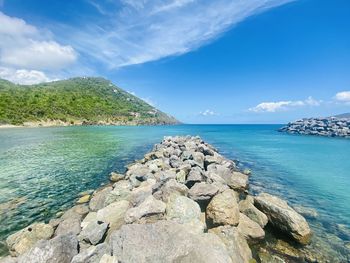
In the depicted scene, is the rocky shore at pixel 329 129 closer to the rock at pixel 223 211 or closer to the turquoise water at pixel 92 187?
the turquoise water at pixel 92 187

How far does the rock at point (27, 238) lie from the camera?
318 inches

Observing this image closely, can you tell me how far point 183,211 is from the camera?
341 inches

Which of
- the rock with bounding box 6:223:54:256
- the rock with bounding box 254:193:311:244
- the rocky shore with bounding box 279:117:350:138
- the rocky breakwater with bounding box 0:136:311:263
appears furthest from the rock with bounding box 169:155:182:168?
the rocky shore with bounding box 279:117:350:138

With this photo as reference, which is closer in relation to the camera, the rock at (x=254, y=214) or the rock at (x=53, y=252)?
the rock at (x=53, y=252)

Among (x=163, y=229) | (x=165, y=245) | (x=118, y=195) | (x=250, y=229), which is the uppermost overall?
(x=163, y=229)

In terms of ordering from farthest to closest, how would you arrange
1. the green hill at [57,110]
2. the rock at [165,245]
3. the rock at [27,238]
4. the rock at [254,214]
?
the green hill at [57,110] < the rock at [254,214] < the rock at [27,238] < the rock at [165,245]

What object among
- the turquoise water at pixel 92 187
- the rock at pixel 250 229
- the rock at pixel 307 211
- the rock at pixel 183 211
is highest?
the rock at pixel 183 211

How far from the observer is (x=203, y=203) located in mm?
10570

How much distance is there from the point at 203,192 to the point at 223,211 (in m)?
1.79

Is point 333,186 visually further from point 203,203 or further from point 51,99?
point 51,99

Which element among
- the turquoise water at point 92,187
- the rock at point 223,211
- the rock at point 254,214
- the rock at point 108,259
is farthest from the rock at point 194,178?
the rock at point 108,259

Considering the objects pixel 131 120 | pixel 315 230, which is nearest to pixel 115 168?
pixel 315 230

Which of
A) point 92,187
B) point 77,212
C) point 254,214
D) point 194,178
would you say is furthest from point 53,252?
point 92,187

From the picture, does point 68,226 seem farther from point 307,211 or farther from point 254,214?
point 307,211
